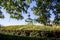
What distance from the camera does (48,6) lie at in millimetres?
18078

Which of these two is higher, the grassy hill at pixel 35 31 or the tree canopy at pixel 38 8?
the tree canopy at pixel 38 8

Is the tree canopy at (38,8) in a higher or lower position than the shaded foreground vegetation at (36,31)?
higher

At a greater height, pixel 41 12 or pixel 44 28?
pixel 41 12

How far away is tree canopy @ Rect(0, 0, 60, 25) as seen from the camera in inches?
698

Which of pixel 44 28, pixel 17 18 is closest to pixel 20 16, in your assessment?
pixel 17 18

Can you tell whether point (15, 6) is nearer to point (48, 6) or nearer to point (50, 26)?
point (48, 6)

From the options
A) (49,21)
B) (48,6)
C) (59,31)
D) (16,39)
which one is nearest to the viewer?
(16,39)

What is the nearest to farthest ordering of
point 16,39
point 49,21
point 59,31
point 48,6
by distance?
point 16,39 → point 48,6 → point 49,21 → point 59,31

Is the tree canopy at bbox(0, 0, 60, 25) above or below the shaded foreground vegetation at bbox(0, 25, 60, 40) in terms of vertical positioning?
above

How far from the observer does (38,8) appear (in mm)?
18328

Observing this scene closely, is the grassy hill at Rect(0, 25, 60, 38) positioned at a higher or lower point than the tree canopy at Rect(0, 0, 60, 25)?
lower

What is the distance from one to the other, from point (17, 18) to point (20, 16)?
1.15 ft

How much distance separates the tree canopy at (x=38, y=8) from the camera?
17723 mm

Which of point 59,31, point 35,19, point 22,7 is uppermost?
point 22,7
